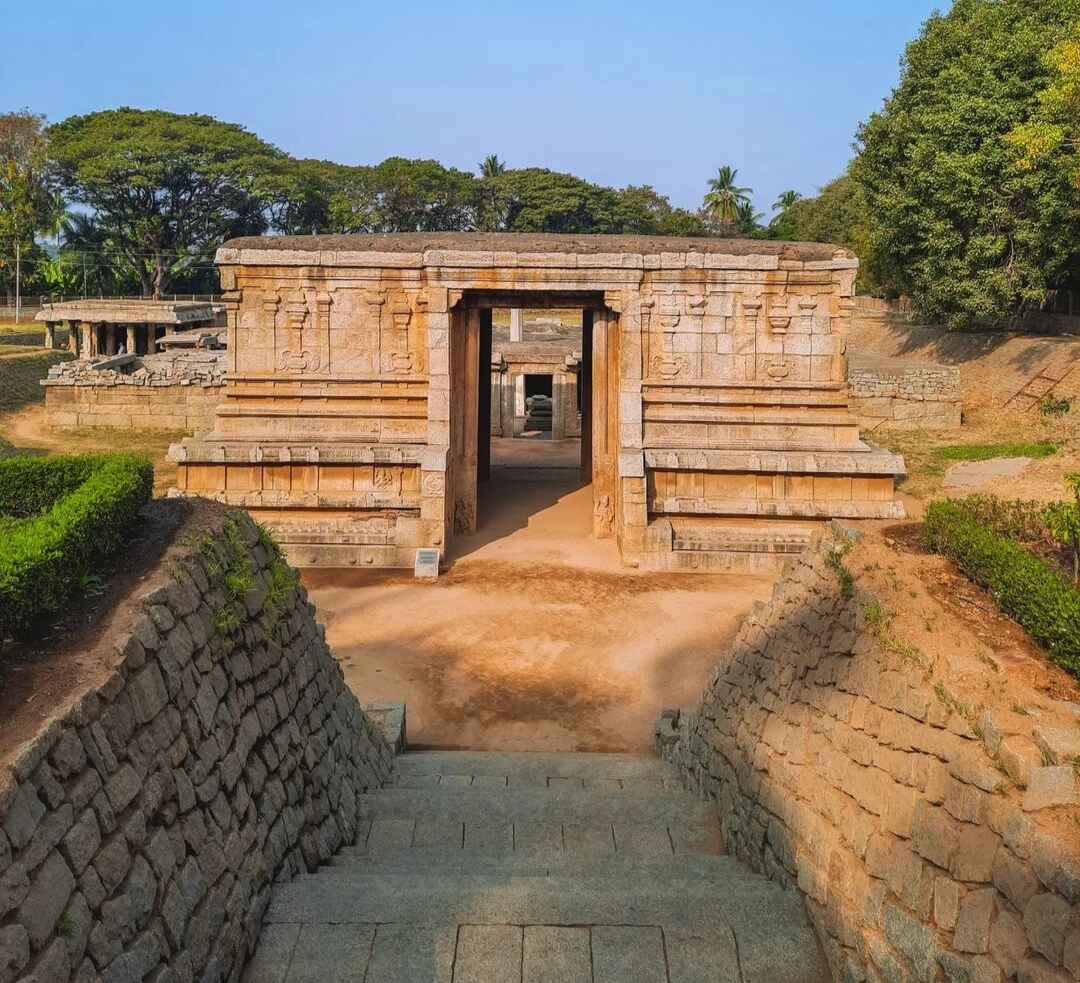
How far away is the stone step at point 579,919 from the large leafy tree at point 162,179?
192 ft

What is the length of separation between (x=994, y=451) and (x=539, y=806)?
20.8 m

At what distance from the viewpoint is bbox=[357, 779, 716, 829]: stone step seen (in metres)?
7.84

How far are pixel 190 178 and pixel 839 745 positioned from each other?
61267 mm

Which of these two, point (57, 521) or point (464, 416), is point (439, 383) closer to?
point (464, 416)

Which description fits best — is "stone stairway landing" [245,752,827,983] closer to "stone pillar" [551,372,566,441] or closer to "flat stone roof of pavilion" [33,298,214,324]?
"stone pillar" [551,372,566,441]

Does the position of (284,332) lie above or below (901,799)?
above

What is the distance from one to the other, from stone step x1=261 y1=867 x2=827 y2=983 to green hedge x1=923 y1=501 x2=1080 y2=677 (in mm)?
2190

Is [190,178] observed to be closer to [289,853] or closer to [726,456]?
[726,456]

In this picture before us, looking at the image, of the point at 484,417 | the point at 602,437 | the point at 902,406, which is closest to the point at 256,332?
the point at 602,437

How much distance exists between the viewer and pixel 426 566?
1647 cm

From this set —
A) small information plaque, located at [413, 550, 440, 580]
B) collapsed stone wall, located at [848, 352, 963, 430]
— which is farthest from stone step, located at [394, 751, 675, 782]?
collapsed stone wall, located at [848, 352, 963, 430]

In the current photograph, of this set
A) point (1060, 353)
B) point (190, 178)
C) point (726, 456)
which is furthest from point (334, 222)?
point (726, 456)

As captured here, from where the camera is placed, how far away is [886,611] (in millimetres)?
6121

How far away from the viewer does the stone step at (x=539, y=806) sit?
7836 millimetres
